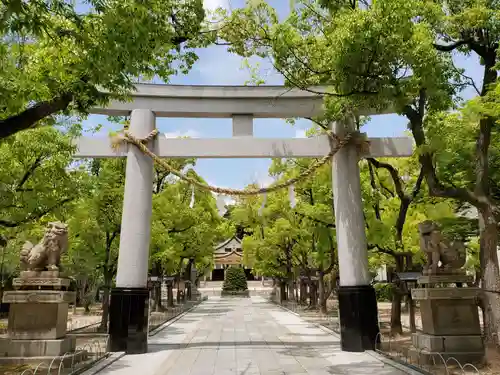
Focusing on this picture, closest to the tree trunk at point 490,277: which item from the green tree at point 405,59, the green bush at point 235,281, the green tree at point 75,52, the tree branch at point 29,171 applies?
the green tree at point 405,59

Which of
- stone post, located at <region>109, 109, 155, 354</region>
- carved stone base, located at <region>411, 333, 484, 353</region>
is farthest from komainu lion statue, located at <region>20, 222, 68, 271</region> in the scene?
carved stone base, located at <region>411, 333, 484, 353</region>

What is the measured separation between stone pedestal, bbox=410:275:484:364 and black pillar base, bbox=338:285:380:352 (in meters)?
1.74

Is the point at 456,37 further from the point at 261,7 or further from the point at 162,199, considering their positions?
the point at 162,199

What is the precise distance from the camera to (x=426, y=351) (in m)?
8.48

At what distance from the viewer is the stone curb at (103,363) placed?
8266 mm

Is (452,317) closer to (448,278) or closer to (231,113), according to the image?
(448,278)

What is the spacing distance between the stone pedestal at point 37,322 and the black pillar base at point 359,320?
21.3 feet

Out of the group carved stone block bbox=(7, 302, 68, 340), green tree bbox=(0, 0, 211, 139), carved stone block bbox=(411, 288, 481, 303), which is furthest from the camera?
carved stone block bbox=(7, 302, 68, 340)

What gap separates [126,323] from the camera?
33.9ft

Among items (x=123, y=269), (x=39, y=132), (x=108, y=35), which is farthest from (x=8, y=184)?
(x=108, y=35)

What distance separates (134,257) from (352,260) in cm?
574

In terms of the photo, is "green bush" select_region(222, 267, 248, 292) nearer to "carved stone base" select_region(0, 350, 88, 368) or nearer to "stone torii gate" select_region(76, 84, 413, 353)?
"stone torii gate" select_region(76, 84, 413, 353)

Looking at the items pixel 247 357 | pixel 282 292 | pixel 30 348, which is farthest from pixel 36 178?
pixel 282 292

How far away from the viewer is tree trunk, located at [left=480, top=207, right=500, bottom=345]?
7.83 meters
